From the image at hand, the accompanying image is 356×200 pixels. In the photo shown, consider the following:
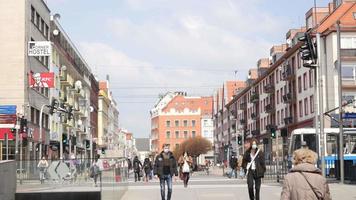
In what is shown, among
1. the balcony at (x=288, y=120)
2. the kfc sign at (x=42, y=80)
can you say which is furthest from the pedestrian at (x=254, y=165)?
the balcony at (x=288, y=120)

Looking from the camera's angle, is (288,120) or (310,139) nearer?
(310,139)

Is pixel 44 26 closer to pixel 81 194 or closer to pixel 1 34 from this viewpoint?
pixel 1 34

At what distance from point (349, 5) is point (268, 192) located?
47706 mm

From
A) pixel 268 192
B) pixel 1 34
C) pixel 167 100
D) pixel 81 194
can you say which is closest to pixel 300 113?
pixel 1 34

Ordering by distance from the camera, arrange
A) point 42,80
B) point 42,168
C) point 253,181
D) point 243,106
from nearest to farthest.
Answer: point 253,181 < point 42,168 < point 42,80 < point 243,106

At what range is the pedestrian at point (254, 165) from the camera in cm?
1617

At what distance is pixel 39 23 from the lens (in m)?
62.3

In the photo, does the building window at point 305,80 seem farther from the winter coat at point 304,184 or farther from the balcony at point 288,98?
the winter coat at point 304,184

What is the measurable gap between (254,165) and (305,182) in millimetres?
9055

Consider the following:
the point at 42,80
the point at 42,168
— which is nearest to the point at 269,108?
the point at 42,80

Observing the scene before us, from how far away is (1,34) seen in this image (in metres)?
54.9

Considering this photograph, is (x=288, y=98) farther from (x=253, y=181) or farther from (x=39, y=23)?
(x=253, y=181)

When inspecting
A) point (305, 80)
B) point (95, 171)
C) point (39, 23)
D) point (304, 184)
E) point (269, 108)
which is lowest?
point (95, 171)

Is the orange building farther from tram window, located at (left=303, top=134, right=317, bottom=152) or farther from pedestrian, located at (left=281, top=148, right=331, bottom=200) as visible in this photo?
pedestrian, located at (left=281, top=148, right=331, bottom=200)
